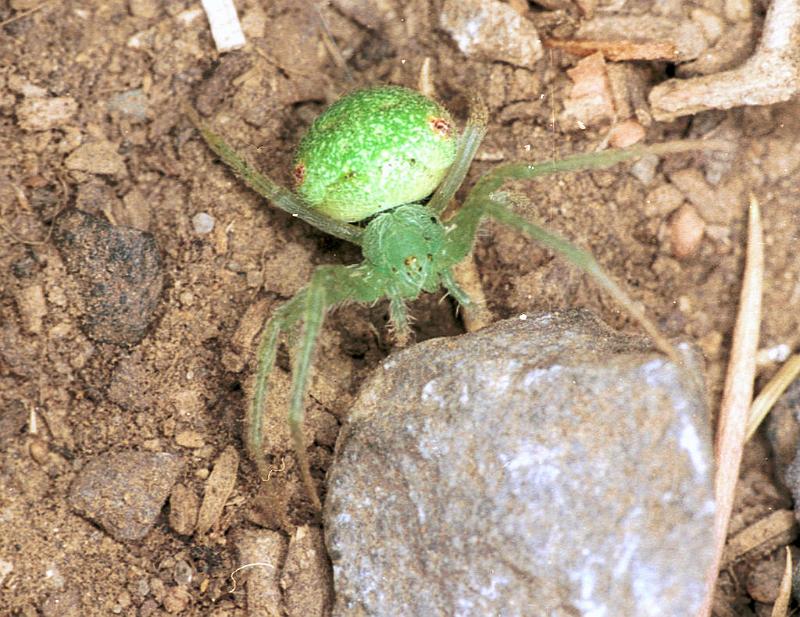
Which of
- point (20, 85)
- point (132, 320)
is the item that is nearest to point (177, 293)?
point (132, 320)

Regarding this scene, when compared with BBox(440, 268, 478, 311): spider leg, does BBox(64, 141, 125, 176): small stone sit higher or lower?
higher

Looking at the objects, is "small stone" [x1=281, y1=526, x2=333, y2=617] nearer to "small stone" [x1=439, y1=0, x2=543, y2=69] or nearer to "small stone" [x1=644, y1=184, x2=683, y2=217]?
"small stone" [x1=644, y1=184, x2=683, y2=217]

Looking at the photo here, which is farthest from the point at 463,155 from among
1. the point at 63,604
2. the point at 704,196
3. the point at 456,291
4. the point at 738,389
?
the point at 63,604

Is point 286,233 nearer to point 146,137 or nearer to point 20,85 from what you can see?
point 146,137

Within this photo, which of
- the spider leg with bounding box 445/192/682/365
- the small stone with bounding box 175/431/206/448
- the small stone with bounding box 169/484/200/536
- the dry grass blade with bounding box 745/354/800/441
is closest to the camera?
the spider leg with bounding box 445/192/682/365

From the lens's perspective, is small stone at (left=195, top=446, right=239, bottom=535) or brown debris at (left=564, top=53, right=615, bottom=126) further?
brown debris at (left=564, top=53, right=615, bottom=126)

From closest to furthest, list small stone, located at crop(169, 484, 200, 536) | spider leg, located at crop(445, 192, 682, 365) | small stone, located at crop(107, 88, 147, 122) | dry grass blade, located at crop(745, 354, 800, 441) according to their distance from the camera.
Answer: spider leg, located at crop(445, 192, 682, 365) → small stone, located at crop(169, 484, 200, 536) → dry grass blade, located at crop(745, 354, 800, 441) → small stone, located at crop(107, 88, 147, 122)

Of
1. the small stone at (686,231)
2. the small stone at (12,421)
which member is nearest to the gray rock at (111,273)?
the small stone at (12,421)

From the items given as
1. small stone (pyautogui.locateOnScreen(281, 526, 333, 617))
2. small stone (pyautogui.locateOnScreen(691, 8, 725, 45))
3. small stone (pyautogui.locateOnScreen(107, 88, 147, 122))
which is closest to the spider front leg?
small stone (pyautogui.locateOnScreen(281, 526, 333, 617))
